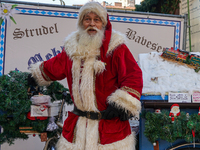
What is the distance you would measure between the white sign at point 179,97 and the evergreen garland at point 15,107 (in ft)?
4.56

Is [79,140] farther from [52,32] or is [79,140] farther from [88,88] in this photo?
[52,32]

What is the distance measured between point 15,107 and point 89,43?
1058mm

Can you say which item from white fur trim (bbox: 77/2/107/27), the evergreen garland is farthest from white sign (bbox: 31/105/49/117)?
white fur trim (bbox: 77/2/107/27)

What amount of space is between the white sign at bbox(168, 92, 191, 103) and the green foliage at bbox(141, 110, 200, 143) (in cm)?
12

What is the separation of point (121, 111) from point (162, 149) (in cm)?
74

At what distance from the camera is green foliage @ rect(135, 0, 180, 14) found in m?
4.83

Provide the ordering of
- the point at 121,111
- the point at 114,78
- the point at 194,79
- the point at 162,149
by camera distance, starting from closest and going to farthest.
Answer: the point at 121,111
the point at 114,78
the point at 162,149
the point at 194,79

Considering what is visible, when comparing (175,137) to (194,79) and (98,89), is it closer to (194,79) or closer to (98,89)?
(194,79)

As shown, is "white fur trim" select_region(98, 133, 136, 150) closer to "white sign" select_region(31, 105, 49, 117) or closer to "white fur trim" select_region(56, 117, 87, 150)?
"white fur trim" select_region(56, 117, 87, 150)

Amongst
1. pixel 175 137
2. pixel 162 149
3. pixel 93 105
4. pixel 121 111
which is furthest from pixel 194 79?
pixel 93 105

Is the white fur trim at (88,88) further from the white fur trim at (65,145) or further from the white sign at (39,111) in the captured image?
the white sign at (39,111)

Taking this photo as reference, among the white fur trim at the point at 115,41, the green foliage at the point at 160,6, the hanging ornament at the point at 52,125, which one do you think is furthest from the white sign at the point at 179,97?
the green foliage at the point at 160,6

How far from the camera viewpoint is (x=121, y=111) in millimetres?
1769

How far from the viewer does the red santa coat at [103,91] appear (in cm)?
179
